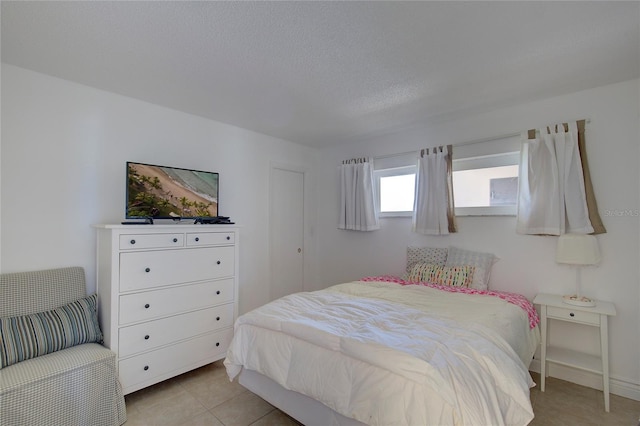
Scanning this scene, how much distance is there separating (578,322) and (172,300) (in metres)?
3.19

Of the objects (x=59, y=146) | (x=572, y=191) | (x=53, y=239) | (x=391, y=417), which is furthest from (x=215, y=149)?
(x=572, y=191)

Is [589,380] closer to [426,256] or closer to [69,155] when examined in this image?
[426,256]

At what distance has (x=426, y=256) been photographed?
3.26 meters

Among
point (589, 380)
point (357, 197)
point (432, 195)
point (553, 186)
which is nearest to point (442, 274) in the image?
point (432, 195)

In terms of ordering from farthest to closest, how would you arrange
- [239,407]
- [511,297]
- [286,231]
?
[286,231] < [511,297] < [239,407]

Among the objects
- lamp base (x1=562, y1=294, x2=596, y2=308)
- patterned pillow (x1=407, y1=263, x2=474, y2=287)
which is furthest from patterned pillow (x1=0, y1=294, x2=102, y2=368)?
lamp base (x1=562, y1=294, x2=596, y2=308)

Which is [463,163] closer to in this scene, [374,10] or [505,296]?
[505,296]

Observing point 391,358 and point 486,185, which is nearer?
point 391,358

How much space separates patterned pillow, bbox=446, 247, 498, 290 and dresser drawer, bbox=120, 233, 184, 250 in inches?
102

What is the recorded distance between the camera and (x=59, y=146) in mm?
2355

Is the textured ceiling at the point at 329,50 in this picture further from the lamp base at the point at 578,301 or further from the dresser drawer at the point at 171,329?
the dresser drawer at the point at 171,329

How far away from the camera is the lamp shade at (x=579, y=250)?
230 cm

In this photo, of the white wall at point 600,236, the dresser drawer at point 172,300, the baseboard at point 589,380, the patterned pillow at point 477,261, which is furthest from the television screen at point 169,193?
the baseboard at point 589,380

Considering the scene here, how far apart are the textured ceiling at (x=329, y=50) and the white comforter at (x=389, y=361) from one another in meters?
1.73
